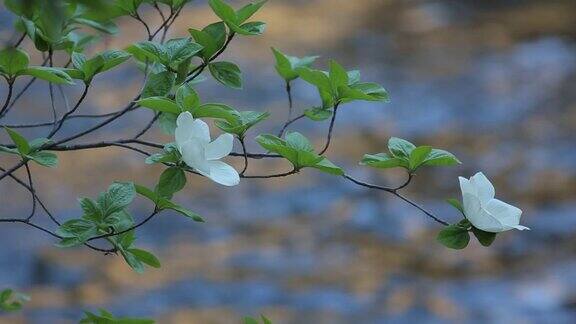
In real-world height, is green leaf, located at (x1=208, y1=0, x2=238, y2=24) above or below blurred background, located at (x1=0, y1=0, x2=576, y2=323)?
above

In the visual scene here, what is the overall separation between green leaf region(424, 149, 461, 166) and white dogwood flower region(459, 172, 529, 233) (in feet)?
0.06

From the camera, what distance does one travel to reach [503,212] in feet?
2.33

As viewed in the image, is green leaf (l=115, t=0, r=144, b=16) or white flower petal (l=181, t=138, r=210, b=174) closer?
white flower petal (l=181, t=138, r=210, b=174)

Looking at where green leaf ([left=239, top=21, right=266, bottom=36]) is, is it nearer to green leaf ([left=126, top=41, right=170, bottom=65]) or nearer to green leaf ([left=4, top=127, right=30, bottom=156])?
green leaf ([left=126, top=41, right=170, bottom=65])

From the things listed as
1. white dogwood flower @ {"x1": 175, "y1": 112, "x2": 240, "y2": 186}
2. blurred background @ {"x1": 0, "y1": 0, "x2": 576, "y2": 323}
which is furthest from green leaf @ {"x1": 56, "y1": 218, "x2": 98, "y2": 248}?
blurred background @ {"x1": 0, "y1": 0, "x2": 576, "y2": 323}

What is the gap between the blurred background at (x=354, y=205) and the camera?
2682mm

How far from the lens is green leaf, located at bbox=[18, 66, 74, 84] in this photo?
26.8 inches

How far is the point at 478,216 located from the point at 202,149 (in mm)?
216

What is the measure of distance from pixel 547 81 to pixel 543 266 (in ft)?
4.21

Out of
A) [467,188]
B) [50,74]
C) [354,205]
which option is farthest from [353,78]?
[354,205]

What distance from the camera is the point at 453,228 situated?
727 mm

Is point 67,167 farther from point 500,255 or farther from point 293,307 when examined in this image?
point 500,255

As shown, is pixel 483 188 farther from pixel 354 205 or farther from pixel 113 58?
pixel 354 205

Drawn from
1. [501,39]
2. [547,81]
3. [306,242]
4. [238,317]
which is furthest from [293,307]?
[501,39]
